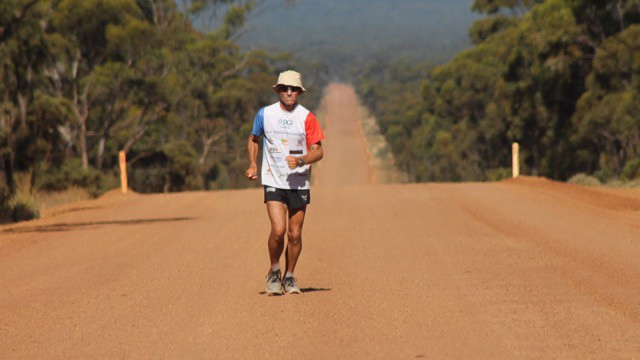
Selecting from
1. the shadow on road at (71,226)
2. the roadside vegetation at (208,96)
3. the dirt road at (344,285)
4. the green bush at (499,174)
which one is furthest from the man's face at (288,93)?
the green bush at (499,174)

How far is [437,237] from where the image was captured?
13.0m

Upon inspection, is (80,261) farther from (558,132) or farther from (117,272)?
(558,132)

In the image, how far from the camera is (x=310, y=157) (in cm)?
821

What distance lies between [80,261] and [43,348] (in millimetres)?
5084

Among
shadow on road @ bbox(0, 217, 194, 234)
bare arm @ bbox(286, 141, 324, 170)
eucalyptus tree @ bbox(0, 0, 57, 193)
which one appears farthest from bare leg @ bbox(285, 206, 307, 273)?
eucalyptus tree @ bbox(0, 0, 57, 193)

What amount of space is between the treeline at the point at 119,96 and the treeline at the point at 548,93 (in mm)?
14202

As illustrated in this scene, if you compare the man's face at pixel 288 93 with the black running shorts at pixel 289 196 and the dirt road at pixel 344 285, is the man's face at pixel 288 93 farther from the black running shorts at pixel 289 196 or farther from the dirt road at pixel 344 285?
the dirt road at pixel 344 285

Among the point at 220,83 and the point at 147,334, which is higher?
the point at 220,83

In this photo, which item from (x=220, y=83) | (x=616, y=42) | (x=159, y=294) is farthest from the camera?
(x=220, y=83)

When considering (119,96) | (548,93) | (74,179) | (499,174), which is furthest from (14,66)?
(499,174)

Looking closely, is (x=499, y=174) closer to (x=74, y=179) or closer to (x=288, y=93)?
(x=74, y=179)

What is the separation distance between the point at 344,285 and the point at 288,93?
77.8 inches

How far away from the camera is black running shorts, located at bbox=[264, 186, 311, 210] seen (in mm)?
8430

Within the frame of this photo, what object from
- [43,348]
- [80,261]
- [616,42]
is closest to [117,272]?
[80,261]
